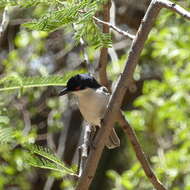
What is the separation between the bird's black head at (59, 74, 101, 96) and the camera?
296 cm

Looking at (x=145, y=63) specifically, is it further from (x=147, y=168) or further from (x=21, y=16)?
(x=147, y=168)

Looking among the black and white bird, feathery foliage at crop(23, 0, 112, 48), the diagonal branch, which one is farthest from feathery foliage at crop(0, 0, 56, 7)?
the black and white bird

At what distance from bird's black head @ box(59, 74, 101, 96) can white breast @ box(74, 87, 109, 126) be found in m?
0.05

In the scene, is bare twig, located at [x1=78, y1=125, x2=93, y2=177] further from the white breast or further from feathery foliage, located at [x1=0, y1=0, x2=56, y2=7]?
feathery foliage, located at [x1=0, y1=0, x2=56, y2=7]

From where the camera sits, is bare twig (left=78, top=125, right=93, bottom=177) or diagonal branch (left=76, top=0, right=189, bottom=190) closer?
diagonal branch (left=76, top=0, right=189, bottom=190)

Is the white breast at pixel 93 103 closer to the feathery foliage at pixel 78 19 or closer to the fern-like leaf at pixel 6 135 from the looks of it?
the fern-like leaf at pixel 6 135

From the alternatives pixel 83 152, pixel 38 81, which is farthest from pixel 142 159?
→ pixel 38 81

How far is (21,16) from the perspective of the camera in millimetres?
6281

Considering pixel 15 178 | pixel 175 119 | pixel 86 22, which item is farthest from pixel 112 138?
pixel 15 178

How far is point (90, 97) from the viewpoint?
3.06m

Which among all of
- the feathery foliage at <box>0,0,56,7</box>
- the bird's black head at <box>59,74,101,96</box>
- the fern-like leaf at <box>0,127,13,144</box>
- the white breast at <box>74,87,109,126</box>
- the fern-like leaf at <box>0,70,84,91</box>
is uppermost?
the feathery foliage at <box>0,0,56,7</box>

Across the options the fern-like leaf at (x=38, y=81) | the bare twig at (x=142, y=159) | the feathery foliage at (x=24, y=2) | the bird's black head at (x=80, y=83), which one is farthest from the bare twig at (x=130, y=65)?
the bird's black head at (x=80, y=83)

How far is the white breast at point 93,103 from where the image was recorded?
9.48 feet

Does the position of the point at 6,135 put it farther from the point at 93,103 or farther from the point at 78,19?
the point at 93,103
